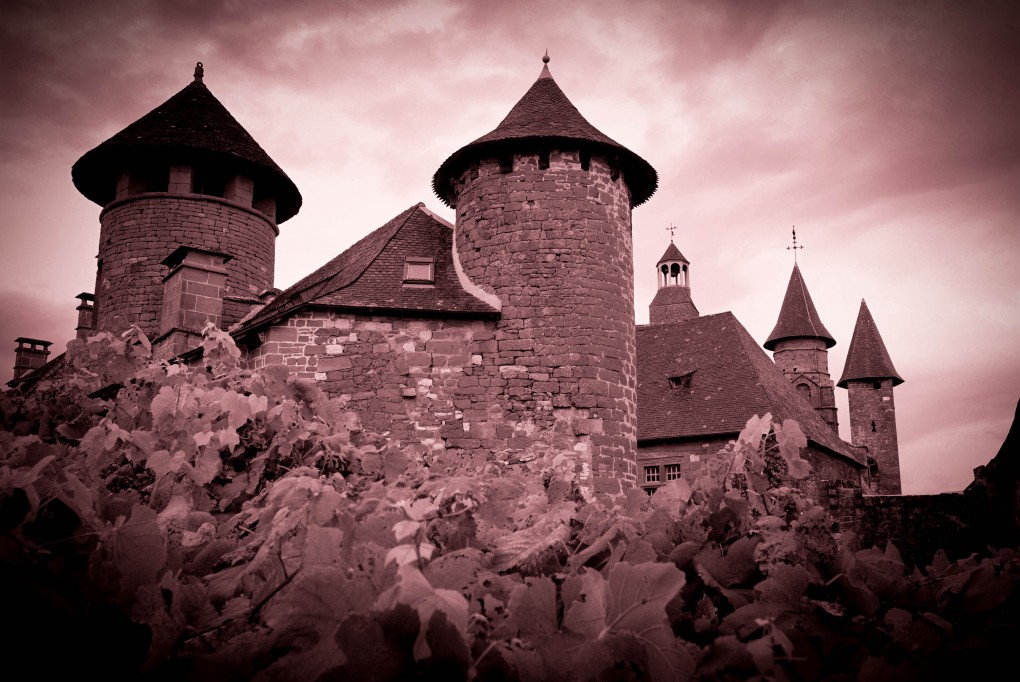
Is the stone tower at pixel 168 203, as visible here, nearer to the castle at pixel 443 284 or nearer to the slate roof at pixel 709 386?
the castle at pixel 443 284

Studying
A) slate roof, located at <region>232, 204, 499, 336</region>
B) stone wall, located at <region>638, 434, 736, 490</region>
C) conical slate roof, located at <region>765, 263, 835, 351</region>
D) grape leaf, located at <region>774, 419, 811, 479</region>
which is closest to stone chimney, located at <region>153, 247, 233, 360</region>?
slate roof, located at <region>232, 204, 499, 336</region>

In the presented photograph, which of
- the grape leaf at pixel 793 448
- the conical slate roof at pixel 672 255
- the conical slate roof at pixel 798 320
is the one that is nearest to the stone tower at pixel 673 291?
the conical slate roof at pixel 672 255

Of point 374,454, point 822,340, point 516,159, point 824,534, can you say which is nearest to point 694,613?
point 824,534

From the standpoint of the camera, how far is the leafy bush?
1.29 meters

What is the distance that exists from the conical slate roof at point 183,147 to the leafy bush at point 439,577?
20.4 meters

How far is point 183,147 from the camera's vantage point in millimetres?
20812

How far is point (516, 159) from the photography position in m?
16.7

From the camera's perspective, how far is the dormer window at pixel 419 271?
666 inches

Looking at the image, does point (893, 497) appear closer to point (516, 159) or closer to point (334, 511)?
point (516, 159)

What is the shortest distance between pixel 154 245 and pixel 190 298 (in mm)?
4308

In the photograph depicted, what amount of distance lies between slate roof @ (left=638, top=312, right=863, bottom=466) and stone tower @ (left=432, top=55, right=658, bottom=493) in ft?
32.9

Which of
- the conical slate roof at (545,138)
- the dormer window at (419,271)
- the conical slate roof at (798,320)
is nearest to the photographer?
the conical slate roof at (545,138)

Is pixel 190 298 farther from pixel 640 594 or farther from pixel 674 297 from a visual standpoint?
pixel 674 297

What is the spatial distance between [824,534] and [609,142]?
15697 mm
